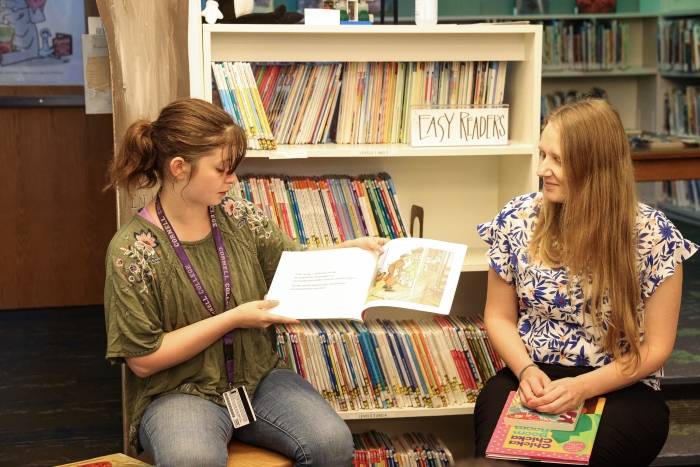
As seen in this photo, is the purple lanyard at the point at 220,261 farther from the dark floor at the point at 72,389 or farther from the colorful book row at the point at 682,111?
the colorful book row at the point at 682,111

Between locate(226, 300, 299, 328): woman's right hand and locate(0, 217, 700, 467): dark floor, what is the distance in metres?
1.43

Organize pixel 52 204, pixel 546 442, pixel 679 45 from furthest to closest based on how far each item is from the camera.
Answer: pixel 679 45
pixel 52 204
pixel 546 442

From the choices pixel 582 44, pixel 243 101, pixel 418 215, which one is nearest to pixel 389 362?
pixel 418 215

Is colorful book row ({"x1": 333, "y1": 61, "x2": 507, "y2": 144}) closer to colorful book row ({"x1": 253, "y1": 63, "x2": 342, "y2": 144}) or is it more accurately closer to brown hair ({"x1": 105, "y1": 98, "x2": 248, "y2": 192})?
colorful book row ({"x1": 253, "y1": 63, "x2": 342, "y2": 144})

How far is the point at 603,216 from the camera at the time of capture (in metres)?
2.04

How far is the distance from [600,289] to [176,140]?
3.36 ft

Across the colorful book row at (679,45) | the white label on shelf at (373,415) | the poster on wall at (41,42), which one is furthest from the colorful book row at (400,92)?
the colorful book row at (679,45)

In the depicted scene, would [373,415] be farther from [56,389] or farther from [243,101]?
[56,389]

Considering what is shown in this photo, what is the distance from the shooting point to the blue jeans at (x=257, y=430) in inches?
71.7

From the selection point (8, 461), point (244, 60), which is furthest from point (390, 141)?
point (8, 461)

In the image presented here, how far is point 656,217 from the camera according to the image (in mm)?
2072

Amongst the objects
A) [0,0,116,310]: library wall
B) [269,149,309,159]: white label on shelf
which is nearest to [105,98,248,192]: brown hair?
[269,149,309,159]: white label on shelf

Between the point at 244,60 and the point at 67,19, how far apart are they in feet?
8.12

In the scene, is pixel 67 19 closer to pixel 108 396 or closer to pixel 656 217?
pixel 108 396
